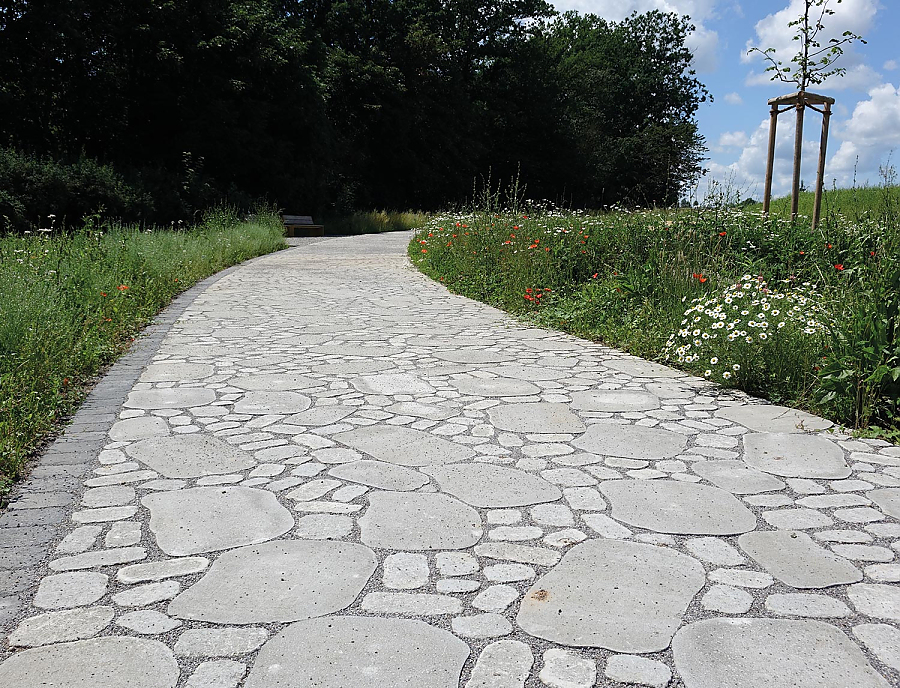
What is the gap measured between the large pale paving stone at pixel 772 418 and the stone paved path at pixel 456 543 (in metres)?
0.02

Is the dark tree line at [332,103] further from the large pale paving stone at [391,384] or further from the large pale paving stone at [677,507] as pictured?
the large pale paving stone at [677,507]

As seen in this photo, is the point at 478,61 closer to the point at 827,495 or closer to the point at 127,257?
the point at 127,257

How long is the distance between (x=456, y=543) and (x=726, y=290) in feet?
12.5

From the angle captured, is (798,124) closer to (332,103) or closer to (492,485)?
(492,485)

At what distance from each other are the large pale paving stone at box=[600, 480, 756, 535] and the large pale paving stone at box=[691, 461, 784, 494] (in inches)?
3.7

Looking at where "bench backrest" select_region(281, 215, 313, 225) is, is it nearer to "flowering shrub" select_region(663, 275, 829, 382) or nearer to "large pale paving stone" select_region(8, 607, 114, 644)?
"flowering shrub" select_region(663, 275, 829, 382)

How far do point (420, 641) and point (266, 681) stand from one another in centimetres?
44

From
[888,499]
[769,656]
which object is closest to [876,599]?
[769,656]

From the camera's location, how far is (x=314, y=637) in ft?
7.16

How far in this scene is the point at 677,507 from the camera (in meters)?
3.12

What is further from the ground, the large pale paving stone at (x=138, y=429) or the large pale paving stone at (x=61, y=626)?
the large pale paving stone at (x=138, y=429)

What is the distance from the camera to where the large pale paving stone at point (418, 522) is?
2795 millimetres

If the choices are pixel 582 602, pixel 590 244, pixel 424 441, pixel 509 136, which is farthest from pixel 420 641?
pixel 509 136

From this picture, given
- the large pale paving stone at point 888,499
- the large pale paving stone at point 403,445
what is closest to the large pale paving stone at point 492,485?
the large pale paving stone at point 403,445
